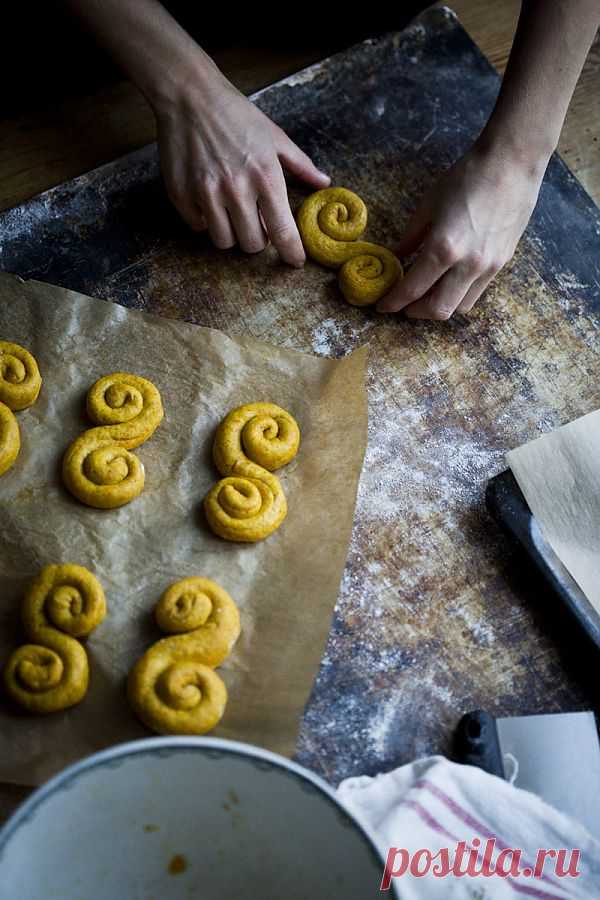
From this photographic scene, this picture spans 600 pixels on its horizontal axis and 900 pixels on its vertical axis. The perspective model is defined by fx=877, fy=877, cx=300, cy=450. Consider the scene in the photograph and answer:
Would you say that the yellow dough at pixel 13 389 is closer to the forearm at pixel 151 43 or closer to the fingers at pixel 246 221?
Answer: the fingers at pixel 246 221

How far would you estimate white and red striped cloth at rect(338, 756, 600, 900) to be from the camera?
1.85 metres

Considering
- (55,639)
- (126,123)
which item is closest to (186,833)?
(55,639)

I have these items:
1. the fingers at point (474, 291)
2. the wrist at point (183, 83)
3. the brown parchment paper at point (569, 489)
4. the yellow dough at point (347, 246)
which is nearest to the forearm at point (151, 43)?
the wrist at point (183, 83)

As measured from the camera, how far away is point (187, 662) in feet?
6.40

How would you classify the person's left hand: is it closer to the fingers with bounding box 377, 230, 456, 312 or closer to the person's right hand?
the fingers with bounding box 377, 230, 456, 312

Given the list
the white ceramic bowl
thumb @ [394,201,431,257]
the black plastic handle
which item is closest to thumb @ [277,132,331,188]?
thumb @ [394,201,431,257]

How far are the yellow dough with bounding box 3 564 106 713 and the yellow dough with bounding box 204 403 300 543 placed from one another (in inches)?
13.7

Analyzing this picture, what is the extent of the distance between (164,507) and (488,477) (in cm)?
85

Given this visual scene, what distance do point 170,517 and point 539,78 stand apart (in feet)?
5.28

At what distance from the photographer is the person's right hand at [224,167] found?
2.46 meters

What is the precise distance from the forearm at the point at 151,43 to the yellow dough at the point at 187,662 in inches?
56.0

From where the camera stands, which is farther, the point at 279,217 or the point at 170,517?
the point at 279,217

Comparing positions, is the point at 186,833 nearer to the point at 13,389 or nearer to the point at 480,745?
the point at 480,745

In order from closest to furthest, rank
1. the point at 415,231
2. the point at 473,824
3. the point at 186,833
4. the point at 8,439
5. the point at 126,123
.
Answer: the point at 186,833 → the point at 473,824 → the point at 8,439 → the point at 415,231 → the point at 126,123
